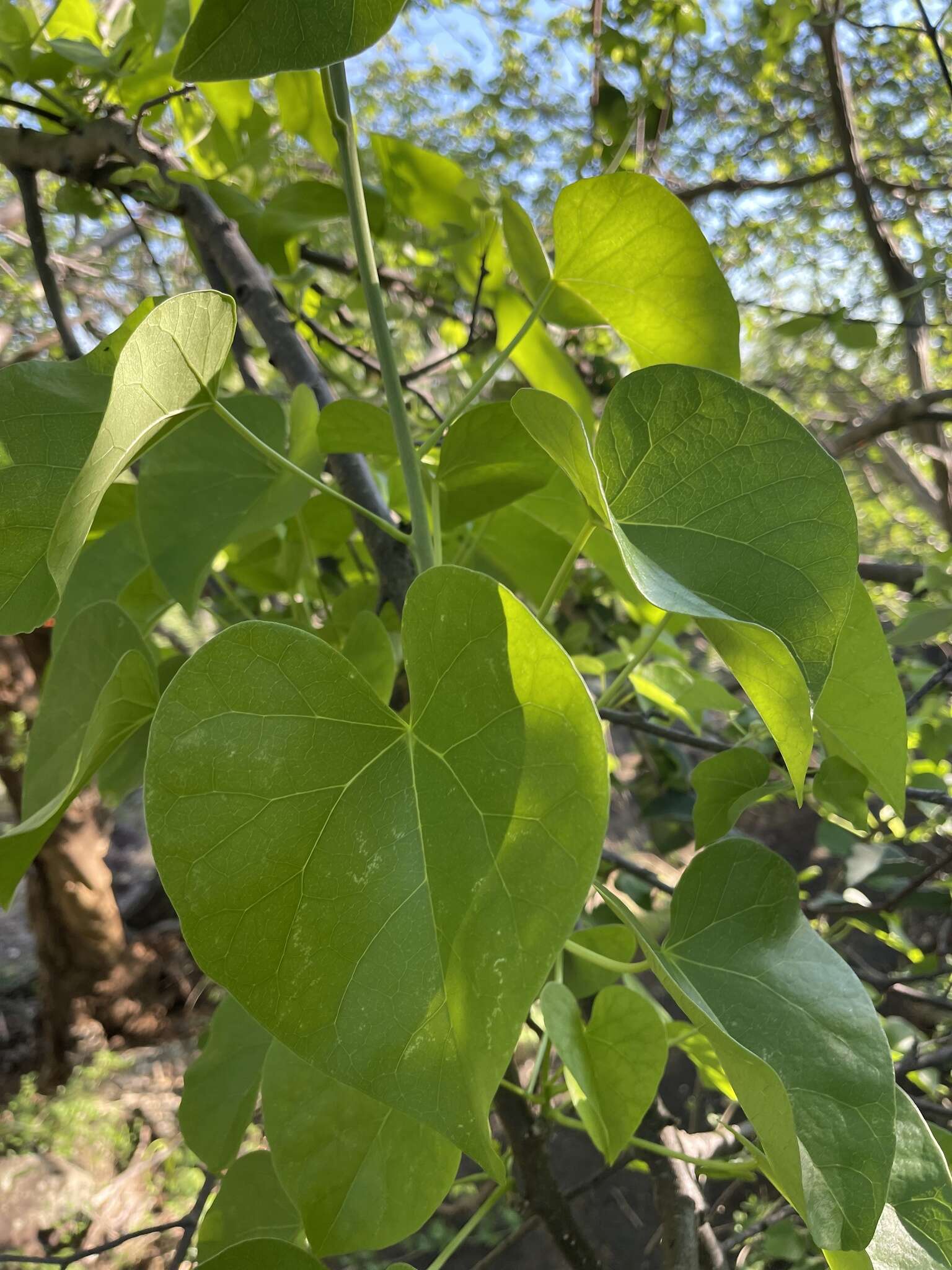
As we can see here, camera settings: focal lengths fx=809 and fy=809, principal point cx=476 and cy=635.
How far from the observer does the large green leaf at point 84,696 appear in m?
0.32

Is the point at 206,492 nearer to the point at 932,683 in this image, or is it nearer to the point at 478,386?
the point at 478,386

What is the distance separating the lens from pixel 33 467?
0.29 m

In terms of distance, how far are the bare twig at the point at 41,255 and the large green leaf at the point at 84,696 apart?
0.92 ft

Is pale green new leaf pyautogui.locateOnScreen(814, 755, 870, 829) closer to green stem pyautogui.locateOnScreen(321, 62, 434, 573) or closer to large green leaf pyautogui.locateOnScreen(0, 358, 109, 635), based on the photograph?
green stem pyautogui.locateOnScreen(321, 62, 434, 573)

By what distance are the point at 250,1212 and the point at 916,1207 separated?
0.29 meters

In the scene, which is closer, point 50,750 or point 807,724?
point 807,724

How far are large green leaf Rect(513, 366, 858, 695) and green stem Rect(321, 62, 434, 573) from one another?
0.26ft

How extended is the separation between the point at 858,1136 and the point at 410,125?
307 cm

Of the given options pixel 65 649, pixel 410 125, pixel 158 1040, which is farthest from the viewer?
pixel 410 125

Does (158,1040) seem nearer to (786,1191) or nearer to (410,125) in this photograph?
(786,1191)

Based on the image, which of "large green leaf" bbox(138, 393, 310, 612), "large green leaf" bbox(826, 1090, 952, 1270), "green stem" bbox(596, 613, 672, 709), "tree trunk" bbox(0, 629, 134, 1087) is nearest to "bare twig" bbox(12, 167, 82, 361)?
"large green leaf" bbox(138, 393, 310, 612)

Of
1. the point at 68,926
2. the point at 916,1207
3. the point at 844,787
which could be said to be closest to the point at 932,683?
the point at 844,787

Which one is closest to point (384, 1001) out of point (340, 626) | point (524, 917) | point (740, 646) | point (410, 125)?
point (524, 917)

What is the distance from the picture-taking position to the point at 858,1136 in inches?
10.4
